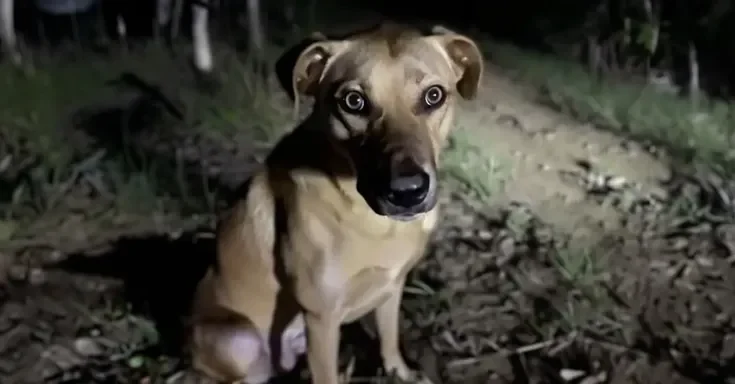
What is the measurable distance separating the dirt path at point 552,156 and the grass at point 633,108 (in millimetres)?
85

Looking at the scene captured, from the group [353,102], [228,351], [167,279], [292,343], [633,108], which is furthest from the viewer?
[633,108]

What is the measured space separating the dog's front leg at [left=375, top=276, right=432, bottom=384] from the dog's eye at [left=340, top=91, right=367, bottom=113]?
1.85 feet

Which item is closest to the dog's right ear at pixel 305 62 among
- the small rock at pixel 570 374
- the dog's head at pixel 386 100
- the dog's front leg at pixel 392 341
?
A: the dog's head at pixel 386 100

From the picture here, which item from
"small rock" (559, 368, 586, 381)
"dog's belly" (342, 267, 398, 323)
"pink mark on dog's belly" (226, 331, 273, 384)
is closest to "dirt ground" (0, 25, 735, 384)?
"small rock" (559, 368, 586, 381)

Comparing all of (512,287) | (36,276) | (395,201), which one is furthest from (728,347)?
(36,276)

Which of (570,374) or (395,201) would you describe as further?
(570,374)

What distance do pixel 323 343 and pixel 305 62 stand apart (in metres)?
0.61

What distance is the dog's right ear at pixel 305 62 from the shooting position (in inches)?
72.6

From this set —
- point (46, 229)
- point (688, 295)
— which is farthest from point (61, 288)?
point (688, 295)

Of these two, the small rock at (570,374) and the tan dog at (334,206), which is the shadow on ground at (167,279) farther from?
the small rock at (570,374)

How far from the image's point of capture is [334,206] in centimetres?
190

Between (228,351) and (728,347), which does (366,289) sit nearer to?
(228,351)

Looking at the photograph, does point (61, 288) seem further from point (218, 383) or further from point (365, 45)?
point (365, 45)

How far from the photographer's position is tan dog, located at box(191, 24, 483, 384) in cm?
178
